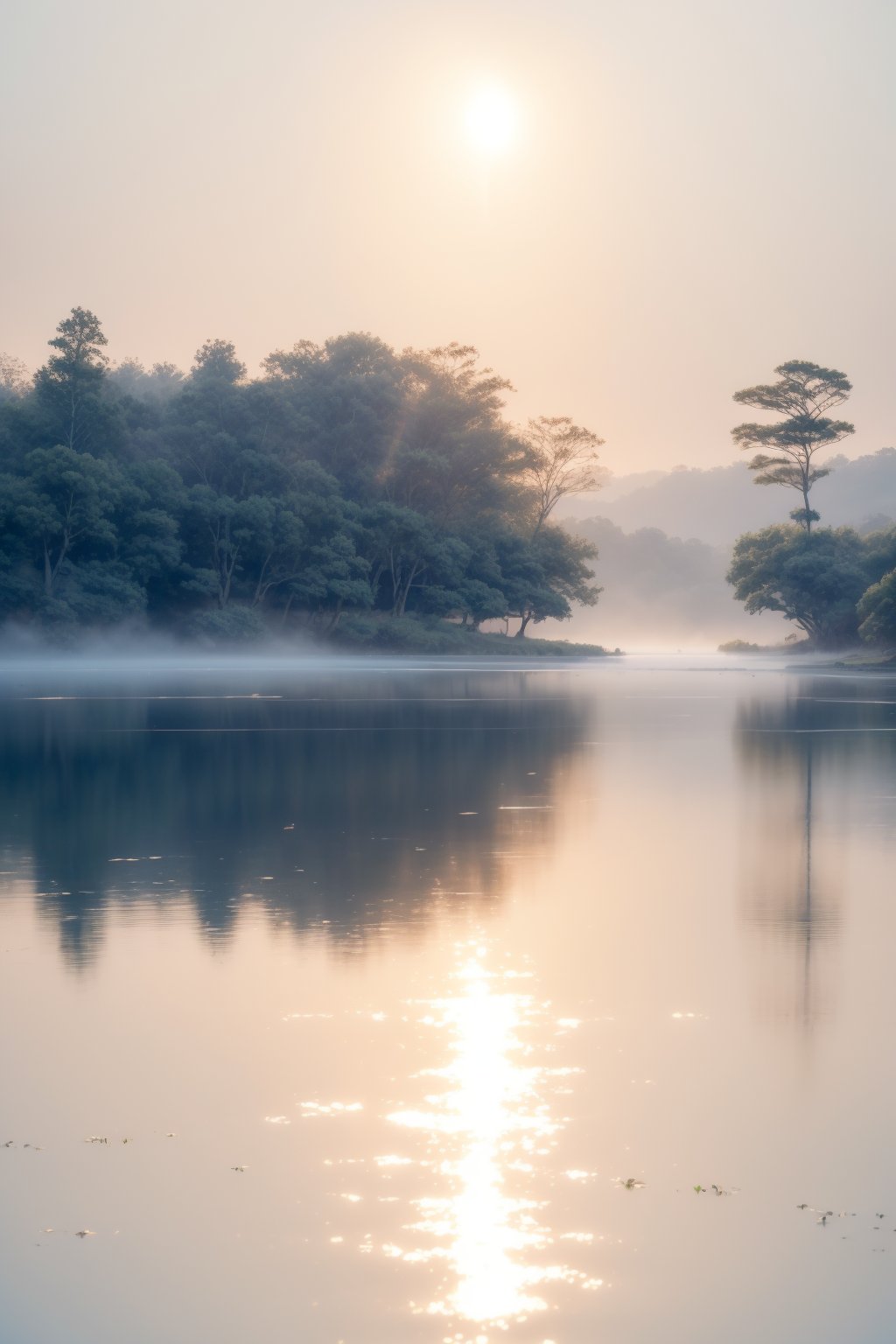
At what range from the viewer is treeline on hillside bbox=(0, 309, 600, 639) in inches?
2053

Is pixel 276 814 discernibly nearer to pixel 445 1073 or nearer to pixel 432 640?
pixel 445 1073

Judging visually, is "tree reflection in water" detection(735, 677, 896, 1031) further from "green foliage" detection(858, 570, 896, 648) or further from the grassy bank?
the grassy bank

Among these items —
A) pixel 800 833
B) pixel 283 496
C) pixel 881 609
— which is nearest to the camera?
pixel 800 833

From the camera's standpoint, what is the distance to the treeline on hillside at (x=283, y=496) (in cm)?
5216

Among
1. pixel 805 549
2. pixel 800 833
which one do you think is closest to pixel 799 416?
pixel 805 549

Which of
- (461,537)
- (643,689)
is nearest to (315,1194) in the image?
(643,689)

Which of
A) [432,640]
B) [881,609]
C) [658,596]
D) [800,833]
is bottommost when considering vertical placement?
[800,833]

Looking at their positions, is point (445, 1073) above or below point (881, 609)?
below

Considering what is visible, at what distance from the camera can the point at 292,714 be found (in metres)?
23.6

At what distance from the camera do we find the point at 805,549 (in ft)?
207

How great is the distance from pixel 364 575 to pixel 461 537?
8037 mm

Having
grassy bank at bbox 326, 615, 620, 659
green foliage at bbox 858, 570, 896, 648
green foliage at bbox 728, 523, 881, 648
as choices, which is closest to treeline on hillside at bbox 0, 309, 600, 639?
grassy bank at bbox 326, 615, 620, 659

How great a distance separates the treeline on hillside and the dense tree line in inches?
397

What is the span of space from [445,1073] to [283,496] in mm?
57309
